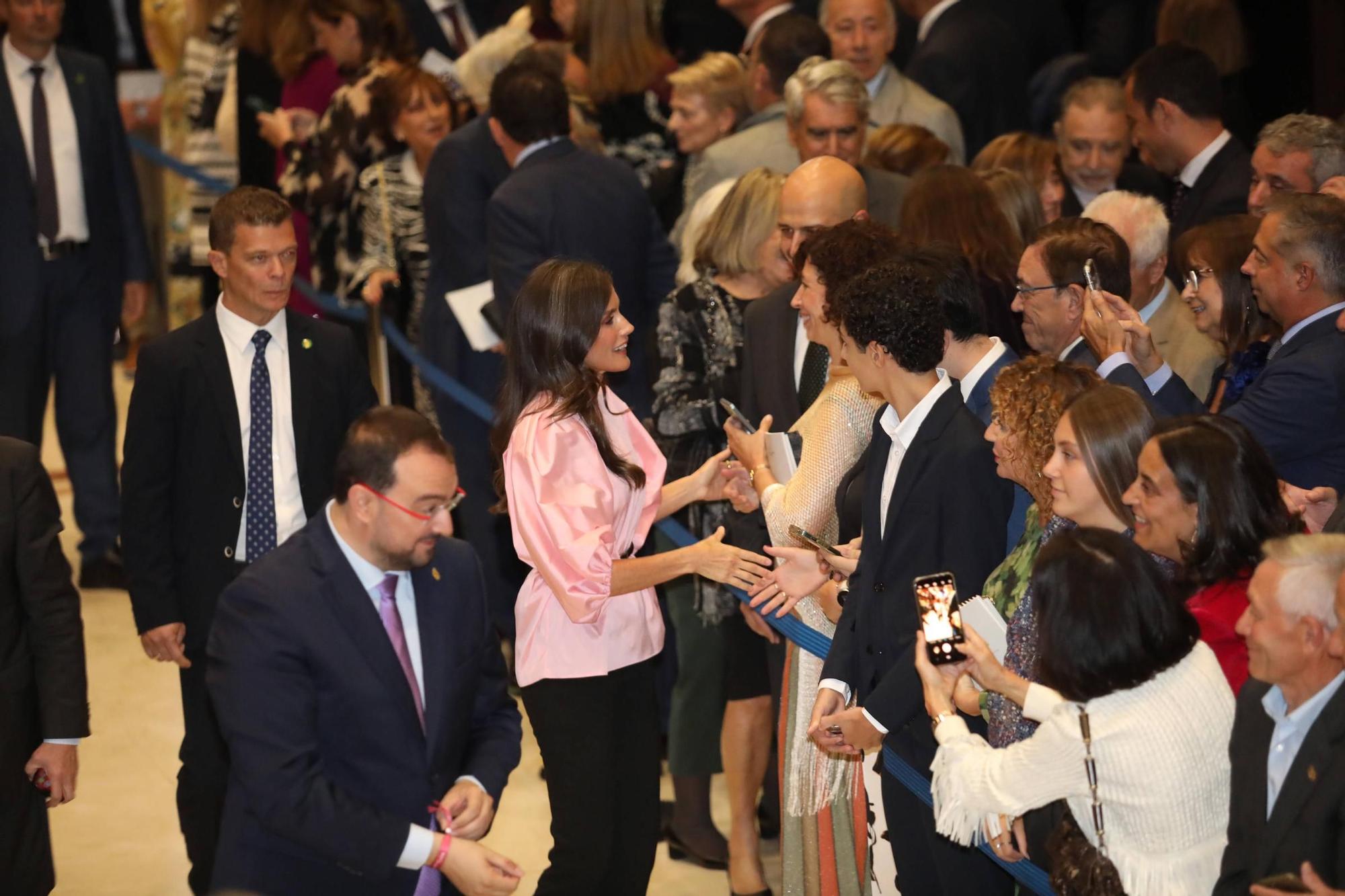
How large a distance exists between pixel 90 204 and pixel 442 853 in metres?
4.71

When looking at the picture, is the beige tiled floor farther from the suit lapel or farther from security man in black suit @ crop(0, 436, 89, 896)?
the suit lapel

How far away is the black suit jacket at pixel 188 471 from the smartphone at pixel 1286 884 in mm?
2906

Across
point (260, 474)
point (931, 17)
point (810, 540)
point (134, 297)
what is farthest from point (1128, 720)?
point (931, 17)

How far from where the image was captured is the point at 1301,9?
25.7 feet

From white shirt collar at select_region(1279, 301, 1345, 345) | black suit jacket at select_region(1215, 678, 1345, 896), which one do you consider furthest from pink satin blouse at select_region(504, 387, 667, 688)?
white shirt collar at select_region(1279, 301, 1345, 345)

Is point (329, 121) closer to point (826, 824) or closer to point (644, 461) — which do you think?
point (644, 461)

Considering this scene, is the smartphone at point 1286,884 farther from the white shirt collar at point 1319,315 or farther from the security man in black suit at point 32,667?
the security man in black suit at point 32,667

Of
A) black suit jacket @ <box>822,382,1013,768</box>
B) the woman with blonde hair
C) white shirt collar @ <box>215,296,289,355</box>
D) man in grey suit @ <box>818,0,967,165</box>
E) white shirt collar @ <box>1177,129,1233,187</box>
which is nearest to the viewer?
black suit jacket @ <box>822,382,1013,768</box>

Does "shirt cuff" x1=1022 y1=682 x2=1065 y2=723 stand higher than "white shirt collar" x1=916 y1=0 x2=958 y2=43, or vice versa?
"shirt cuff" x1=1022 y1=682 x2=1065 y2=723

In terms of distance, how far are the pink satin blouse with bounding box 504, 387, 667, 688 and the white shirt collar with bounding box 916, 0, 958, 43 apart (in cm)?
426

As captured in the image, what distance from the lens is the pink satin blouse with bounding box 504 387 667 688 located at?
4059 millimetres

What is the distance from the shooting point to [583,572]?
159 inches

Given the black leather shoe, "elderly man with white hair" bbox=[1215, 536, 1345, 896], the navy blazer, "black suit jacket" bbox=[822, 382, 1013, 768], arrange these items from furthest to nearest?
the black leather shoe
the navy blazer
"black suit jacket" bbox=[822, 382, 1013, 768]
"elderly man with white hair" bbox=[1215, 536, 1345, 896]

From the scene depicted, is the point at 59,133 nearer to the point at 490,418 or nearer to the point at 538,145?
the point at 538,145
